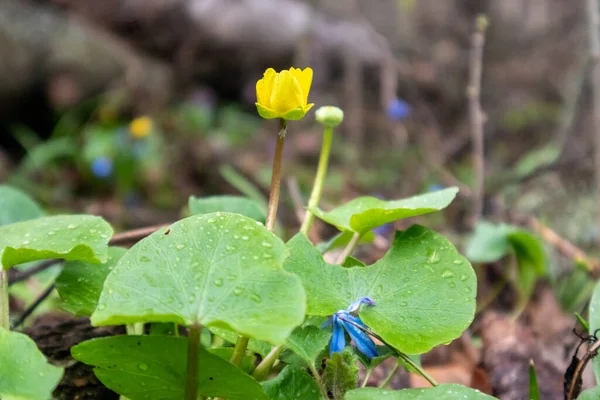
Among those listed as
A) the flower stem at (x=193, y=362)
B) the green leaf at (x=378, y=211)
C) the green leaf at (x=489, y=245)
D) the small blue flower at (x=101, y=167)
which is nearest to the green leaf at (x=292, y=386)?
the flower stem at (x=193, y=362)

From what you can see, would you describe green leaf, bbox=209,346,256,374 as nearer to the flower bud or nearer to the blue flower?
the blue flower

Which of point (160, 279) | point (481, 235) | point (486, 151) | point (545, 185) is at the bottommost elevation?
point (486, 151)

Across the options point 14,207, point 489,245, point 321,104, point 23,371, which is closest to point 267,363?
point 23,371

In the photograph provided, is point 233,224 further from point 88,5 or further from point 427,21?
point 427,21

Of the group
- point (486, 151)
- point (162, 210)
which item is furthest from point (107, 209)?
point (486, 151)

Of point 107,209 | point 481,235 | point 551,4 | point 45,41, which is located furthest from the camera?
point 551,4

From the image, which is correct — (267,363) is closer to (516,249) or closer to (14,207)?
(14,207)

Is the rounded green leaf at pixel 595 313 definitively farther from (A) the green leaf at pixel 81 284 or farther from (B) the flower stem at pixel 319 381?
(A) the green leaf at pixel 81 284

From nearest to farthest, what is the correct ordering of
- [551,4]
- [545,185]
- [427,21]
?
[545,185] < [551,4] < [427,21]

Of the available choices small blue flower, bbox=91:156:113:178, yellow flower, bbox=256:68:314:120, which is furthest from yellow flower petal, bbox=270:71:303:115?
small blue flower, bbox=91:156:113:178
